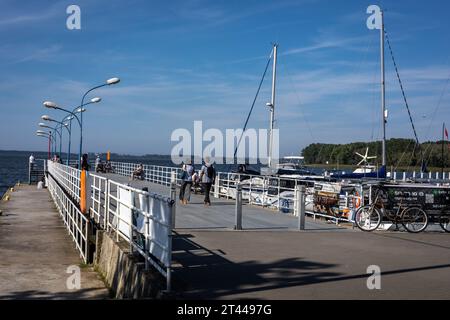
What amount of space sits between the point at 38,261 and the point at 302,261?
7.67 m

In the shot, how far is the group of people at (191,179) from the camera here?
2041cm

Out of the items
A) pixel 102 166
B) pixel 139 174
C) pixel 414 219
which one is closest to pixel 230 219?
pixel 414 219

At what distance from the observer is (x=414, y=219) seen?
14.7 meters

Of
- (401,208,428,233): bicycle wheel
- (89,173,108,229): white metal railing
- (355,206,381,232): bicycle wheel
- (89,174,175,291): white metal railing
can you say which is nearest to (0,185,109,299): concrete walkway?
(89,173,108,229): white metal railing

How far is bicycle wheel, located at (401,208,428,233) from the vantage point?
14.6 m

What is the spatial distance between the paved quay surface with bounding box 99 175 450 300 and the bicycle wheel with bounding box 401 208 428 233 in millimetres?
323

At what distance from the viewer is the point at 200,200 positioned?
76.3 ft

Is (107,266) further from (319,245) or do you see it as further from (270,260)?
(319,245)

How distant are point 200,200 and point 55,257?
352 inches

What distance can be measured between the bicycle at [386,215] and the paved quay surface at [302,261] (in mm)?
348

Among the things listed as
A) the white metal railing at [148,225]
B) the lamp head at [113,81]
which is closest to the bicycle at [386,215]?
the white metal railing at [148,225]

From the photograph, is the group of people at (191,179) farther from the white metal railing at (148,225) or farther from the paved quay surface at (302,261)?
the white metal railing at (148,225)
